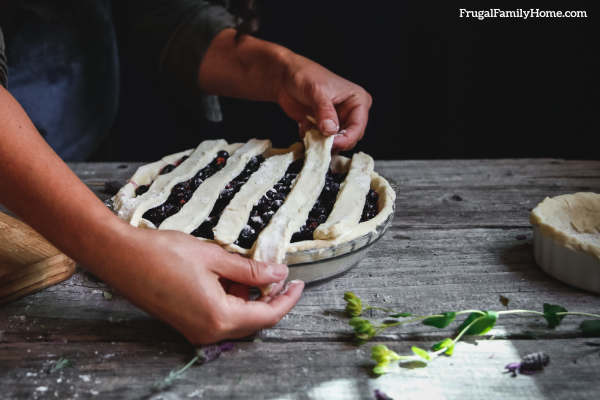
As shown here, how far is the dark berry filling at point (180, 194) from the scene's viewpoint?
1.49 metres

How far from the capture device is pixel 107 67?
2537 millimetres

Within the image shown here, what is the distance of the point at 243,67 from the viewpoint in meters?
2.20

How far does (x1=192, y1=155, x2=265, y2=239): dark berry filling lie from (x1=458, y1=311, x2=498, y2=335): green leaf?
682mm

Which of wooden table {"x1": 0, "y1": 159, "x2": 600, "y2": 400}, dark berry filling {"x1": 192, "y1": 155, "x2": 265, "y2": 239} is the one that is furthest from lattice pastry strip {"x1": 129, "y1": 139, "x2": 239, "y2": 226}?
wooden table {"x1": 0, "y1": 159, "x2": 600, "y2": 400}

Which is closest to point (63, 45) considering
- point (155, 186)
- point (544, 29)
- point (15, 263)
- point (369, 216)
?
point (155, 186)

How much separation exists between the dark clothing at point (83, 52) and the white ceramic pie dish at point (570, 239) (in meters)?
1.50

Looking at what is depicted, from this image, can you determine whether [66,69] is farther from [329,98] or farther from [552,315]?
[552,315]

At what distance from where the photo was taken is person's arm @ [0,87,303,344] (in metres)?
1.08

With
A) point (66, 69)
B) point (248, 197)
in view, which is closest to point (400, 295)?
point (248, 197)

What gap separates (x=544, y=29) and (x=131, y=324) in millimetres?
2897

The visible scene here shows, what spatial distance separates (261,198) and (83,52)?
55.7 inches

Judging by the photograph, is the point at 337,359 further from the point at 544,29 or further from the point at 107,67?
the point at 544,29

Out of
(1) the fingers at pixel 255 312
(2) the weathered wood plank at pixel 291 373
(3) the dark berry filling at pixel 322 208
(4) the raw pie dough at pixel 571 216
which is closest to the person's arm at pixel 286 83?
(3) the dark berry filling at pixel 322 208

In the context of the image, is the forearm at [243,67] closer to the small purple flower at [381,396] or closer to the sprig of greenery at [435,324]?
the sprig of greenery at [435,324]
